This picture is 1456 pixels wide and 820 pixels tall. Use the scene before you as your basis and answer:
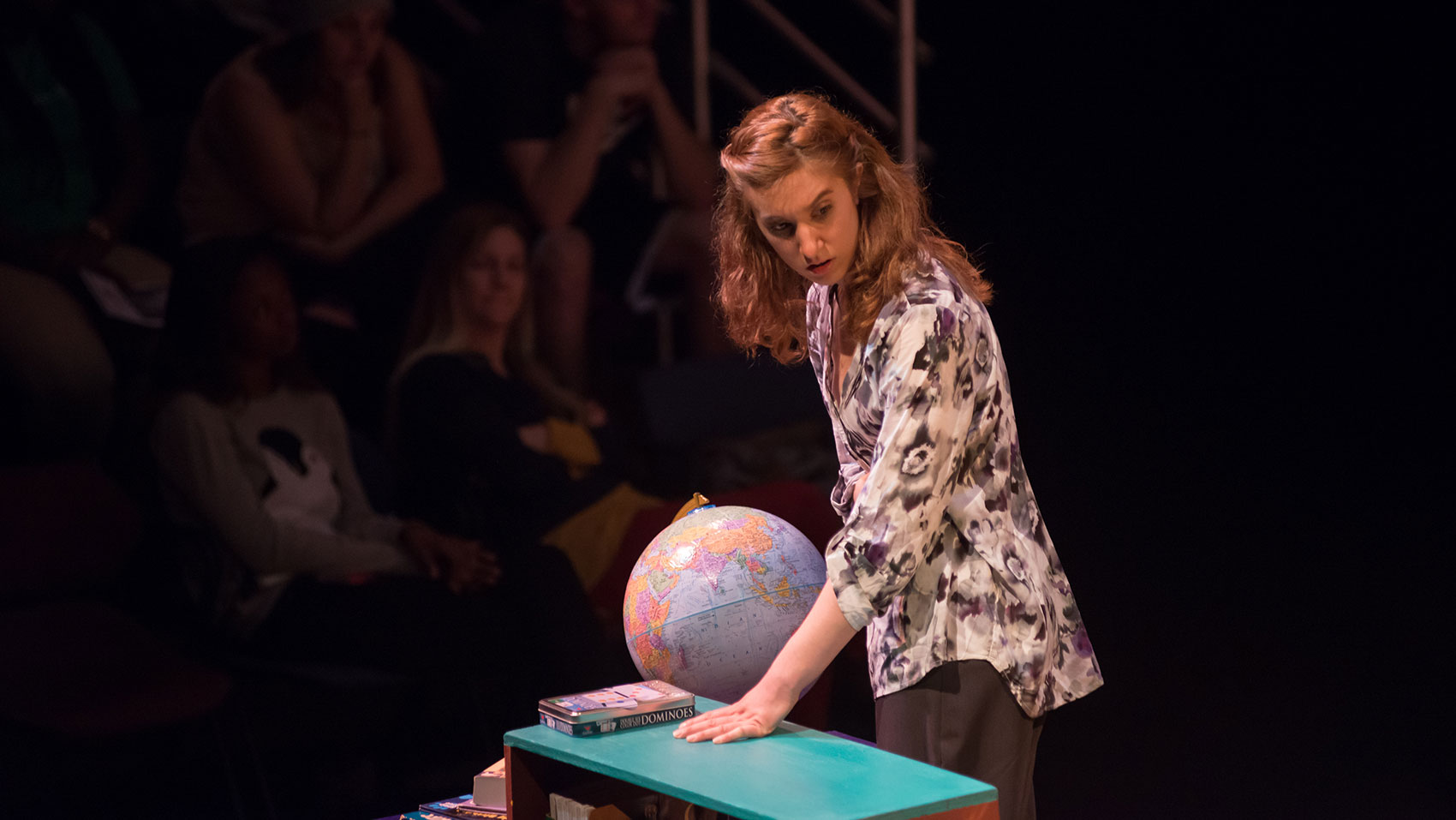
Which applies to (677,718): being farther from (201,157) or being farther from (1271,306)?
(1271,306)

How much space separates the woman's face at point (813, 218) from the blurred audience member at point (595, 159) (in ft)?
9.05

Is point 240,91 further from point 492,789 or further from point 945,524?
point 945,524

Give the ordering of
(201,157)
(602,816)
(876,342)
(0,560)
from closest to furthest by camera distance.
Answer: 1. (876,342)
2. (602,816)
3. (0,560)
4. (201,157)

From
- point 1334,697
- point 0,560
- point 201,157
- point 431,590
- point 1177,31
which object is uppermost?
point 1177,31

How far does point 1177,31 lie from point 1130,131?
1.16ft

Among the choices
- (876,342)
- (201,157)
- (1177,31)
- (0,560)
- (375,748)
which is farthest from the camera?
(1177,31)

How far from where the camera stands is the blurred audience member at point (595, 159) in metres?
4.55

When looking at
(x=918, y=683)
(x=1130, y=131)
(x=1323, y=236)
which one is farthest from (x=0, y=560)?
(x=1323, y=236)

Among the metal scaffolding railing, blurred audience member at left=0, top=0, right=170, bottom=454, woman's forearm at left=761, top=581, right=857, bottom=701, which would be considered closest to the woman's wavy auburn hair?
woman's forearm at left=761, top=581, right=857, bottom=701

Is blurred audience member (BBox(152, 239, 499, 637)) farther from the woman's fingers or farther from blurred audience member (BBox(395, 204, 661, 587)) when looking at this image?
the woman's fingers

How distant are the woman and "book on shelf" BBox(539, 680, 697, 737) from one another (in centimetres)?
9

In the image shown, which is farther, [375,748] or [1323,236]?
[1323,236]

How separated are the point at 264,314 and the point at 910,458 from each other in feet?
9.11

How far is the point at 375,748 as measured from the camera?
4188 mm
